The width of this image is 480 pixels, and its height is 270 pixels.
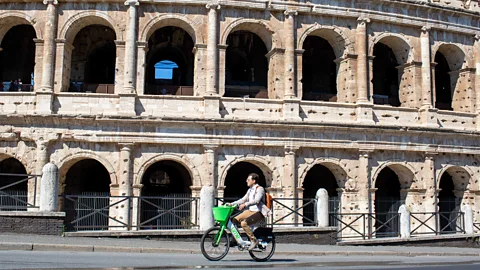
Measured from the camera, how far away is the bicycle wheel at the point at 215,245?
970 cm

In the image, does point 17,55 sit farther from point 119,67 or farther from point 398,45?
point 398,45

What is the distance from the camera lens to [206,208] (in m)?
14.1

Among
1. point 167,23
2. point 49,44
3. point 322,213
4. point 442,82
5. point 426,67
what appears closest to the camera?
point 322,213

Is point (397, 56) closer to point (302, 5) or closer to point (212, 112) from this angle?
point (302, 5)

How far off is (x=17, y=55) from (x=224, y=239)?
614 inches

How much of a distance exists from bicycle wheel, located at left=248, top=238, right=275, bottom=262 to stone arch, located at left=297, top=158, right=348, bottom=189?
964 cm

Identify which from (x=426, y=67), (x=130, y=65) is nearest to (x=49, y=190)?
(x=130, y=65)

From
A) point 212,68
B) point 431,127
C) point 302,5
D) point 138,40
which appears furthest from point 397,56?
point 138,40

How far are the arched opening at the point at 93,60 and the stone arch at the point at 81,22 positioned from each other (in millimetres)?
1711

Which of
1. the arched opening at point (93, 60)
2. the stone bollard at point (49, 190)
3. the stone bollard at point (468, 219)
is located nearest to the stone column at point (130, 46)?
the arched opening at point (93, 60)

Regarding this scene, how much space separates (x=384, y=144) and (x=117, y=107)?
955cm

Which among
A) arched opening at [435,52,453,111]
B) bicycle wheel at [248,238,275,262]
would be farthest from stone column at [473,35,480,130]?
bicycle wheel at [248,238,275,262]

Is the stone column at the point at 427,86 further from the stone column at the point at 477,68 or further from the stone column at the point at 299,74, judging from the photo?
the stone column at the point at 299,74

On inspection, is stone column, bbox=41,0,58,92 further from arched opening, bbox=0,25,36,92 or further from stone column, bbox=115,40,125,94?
arched opening, bbox=0,25,36,92
